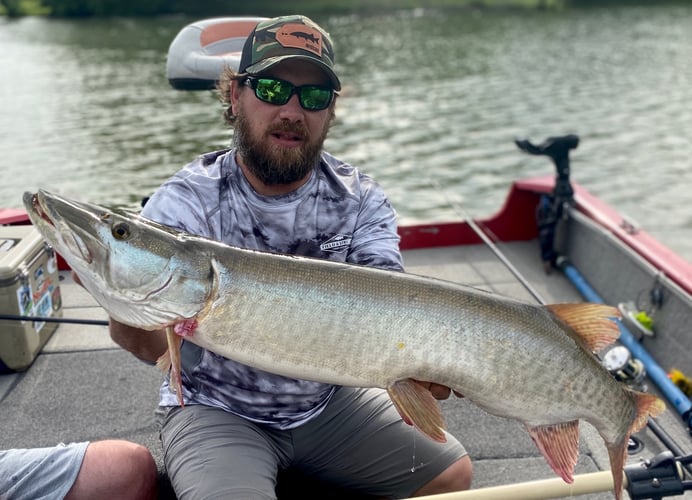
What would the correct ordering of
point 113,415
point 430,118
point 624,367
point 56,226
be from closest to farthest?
point 56,226 < point 113,415 < point 624,367 < point 430,118

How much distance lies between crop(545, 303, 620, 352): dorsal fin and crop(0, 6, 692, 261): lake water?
2.69 m

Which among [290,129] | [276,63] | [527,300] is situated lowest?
[527,300]

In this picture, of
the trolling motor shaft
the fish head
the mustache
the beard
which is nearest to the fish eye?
the fish head

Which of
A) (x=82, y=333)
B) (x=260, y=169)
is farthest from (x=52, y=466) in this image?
(x=82, y=333)

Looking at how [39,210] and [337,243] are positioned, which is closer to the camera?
[39,210]

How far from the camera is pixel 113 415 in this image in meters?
3.41

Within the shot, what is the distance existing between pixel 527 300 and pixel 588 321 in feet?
7.14

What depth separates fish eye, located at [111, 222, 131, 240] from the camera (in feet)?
6.51

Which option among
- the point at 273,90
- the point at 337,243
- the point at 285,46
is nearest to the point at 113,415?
the point at 337,243

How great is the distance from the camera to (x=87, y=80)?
58.0 ft

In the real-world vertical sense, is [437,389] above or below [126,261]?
below

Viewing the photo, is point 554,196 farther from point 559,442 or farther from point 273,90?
point 559,442

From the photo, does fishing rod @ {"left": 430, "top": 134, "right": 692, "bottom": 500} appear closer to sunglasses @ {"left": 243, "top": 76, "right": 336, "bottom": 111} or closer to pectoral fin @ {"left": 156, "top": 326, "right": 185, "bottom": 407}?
pectoral fin @ {"left": 156, "top": 326, "right": 185, "bottom": 407}

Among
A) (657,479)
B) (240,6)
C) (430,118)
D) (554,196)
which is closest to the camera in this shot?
(657,479)
